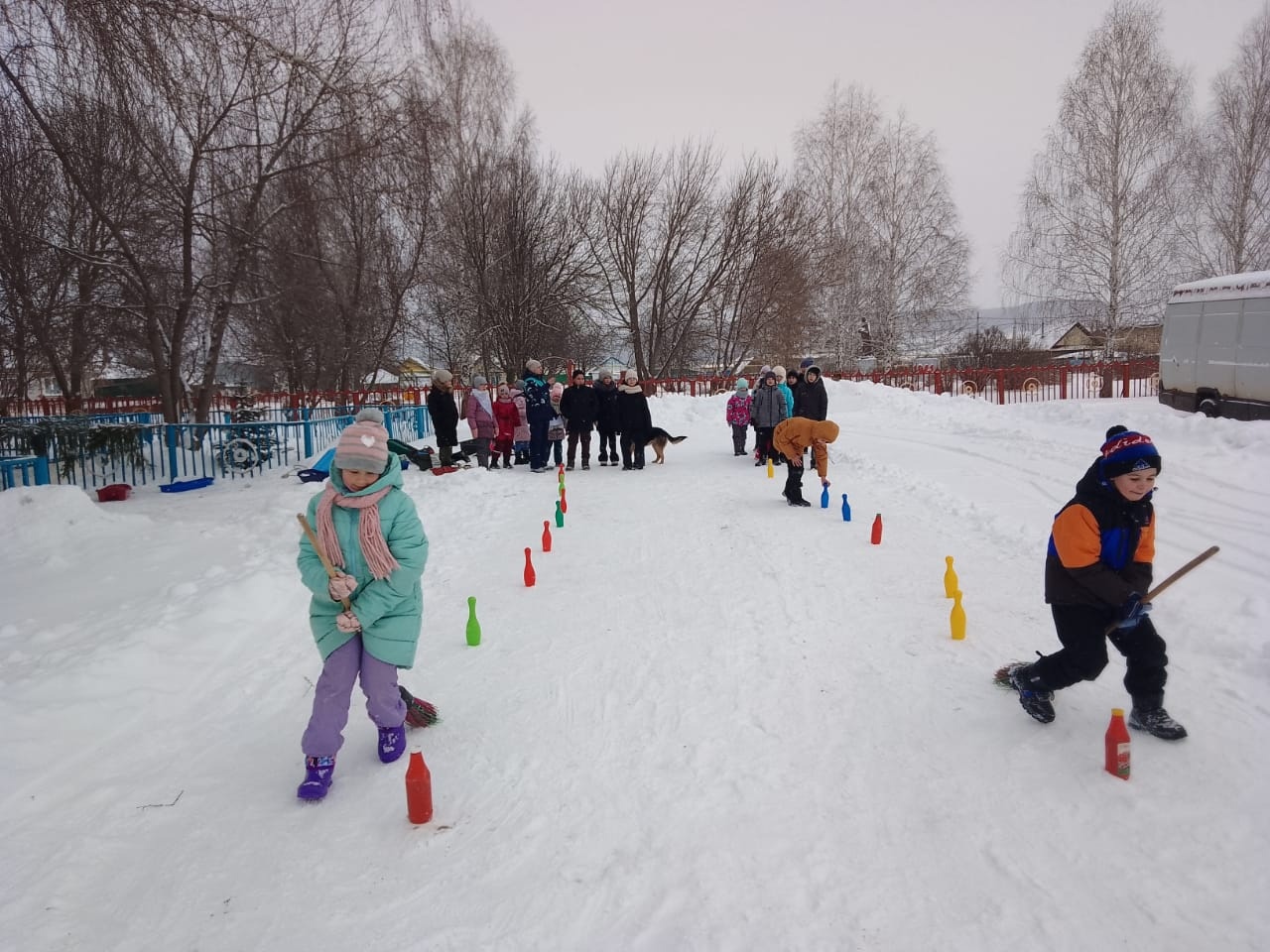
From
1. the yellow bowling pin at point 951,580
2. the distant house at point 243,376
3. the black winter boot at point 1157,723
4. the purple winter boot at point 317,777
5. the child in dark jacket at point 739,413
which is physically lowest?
the purple winter boot at point 317,777

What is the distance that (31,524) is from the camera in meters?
8.02

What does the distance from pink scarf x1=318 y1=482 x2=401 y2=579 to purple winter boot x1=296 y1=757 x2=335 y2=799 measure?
3.08 feet

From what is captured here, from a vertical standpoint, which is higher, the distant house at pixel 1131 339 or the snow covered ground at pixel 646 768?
the distant house at pixel 1131 339

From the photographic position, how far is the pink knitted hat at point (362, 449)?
351 cm

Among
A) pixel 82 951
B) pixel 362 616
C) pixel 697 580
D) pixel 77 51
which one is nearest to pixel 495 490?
pixel 697 580

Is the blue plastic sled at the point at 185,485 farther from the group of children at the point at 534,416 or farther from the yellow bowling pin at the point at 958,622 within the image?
the yellow bowling pin at the point at 958,622

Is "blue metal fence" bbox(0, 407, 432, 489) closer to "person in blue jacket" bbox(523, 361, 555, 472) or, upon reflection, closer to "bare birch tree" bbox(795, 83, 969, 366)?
"person in blue jacket" bbox(523, 361, 555, 472)

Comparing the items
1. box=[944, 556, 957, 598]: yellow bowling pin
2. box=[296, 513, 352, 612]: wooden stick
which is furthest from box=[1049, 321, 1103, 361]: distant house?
box=[296, 513, 352, 612]: wooden stick

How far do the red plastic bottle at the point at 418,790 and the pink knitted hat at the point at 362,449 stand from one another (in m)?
1.38

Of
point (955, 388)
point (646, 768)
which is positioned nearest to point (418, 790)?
point (646, 768)

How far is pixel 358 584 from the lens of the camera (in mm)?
3625

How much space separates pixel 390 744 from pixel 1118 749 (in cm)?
358

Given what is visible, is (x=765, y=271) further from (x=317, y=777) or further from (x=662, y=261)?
(x=317, y=777)

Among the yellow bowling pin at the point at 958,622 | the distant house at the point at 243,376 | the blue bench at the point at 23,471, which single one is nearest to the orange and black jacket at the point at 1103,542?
the yellow bowling pin at the point at 958,622
